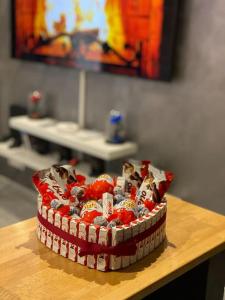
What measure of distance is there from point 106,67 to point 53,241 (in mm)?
1873

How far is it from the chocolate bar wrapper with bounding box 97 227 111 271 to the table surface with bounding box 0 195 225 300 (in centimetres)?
2

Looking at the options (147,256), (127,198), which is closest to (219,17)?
(127,198)

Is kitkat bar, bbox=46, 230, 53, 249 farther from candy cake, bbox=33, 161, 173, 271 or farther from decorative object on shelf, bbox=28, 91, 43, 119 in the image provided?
decorative object on shelf, bbox=28, 91, 43, 119

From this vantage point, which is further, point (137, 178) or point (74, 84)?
point (74, 84)

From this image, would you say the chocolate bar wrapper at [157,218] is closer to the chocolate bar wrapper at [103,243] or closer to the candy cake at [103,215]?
the candy cake at [103,215]

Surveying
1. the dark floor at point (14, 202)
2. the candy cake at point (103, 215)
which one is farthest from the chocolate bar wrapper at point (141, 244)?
the dark floor at point (14, 202)

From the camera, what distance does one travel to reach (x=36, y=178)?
1485 mm

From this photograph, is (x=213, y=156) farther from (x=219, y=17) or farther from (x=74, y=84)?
(x=74, y=84)

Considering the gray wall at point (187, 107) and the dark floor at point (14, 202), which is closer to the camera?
the gray wall at point (187, 107)

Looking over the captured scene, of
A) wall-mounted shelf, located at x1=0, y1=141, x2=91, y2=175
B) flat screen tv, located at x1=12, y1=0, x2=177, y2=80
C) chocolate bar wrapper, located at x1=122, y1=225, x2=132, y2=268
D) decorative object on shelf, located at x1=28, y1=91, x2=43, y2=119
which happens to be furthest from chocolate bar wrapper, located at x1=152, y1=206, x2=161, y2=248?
decorative object on shelf, located at x1=28, y1=91, x2=43, y2=119

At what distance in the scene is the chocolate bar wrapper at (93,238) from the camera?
4.18 ft

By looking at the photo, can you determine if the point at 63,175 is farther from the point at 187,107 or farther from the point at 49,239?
the point at 187,107

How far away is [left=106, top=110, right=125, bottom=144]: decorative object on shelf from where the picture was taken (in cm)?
302

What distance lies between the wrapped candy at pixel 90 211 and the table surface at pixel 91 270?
144 millimetres
